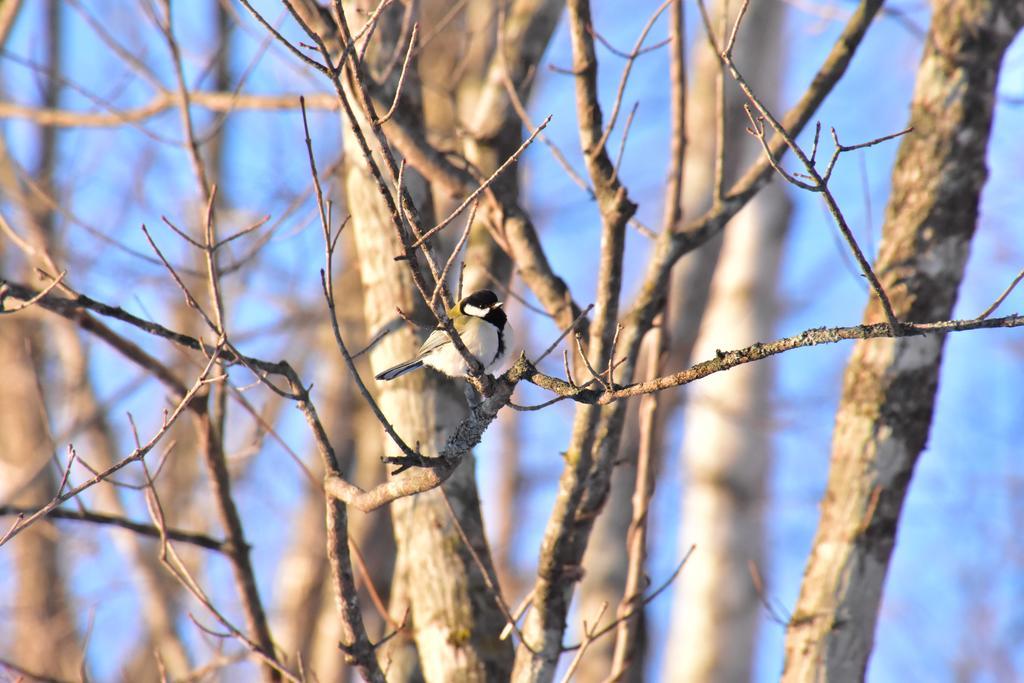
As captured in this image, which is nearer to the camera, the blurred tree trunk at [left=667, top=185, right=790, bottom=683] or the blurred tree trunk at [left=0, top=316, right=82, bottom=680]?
the blurred tree trunk at [left=667, top=185, right=790, bottom=683]

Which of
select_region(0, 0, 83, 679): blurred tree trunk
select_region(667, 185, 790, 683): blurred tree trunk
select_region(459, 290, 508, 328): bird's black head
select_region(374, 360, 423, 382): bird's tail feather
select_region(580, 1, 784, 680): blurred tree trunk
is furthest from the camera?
select_region(0, 0, 83, 679): blurred tree trunk

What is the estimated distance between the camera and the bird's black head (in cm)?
339

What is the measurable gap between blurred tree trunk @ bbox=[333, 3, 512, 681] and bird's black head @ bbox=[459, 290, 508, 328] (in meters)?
0.20

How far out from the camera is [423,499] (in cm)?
320

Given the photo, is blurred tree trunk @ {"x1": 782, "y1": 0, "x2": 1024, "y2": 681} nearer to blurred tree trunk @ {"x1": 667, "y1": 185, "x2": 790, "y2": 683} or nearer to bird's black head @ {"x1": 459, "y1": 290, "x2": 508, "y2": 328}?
bird's black head @ {"x1": 459, "y1": 290, "x2": 508, "y2": 328}

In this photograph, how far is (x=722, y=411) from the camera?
616 centimetres

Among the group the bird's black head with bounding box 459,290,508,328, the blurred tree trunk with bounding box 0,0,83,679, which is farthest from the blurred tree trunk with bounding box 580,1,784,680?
the blurred tree trunk with bounding box 0,0,83,679

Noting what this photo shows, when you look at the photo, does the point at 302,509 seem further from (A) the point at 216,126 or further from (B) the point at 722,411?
(A) the point at 216,126

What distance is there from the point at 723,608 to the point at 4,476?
5.52 m

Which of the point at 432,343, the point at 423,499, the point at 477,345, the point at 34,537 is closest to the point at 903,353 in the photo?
the point at 477,345

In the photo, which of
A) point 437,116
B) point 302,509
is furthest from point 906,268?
point 302,509

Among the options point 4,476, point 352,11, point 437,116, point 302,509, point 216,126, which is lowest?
point 4,476

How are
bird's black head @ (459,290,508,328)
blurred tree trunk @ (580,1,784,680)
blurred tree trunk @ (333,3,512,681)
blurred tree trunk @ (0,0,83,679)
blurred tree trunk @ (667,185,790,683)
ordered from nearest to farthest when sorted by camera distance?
1. blurred tree trunk @ (333,3,512,681)
2. bird's black head @ (459,290,508,328)
3. blurred tree trunk @ (580,1,784,680)
4. blurred tree trunk @ (667,185,790,683)
5. blurred tree trunk @ (0,0,83,679)

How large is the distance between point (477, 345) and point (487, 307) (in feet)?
0.93
